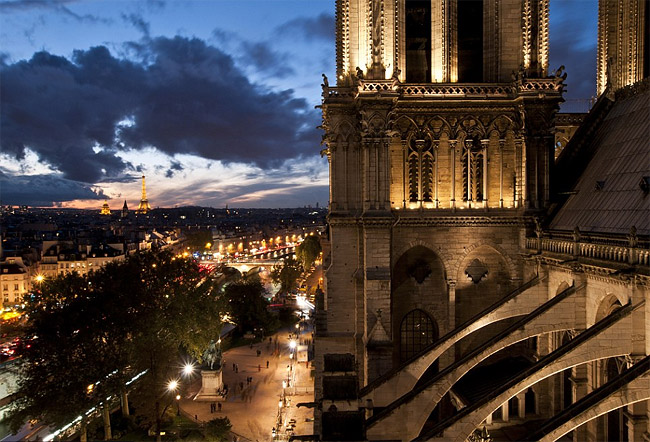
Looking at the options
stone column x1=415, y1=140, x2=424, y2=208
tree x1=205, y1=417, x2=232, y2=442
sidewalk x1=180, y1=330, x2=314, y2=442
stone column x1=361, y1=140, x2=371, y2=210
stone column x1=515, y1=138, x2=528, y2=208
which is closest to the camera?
stone column x1=361, y1=140, x2=371, y2=210

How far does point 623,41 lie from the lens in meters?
27.8

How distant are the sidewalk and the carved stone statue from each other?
9.78 feet

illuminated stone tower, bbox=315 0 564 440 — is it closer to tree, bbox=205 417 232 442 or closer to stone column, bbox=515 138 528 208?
stone column, bbox=515 138 528 208

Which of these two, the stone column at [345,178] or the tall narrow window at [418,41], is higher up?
the tall narrow window at [418,41]

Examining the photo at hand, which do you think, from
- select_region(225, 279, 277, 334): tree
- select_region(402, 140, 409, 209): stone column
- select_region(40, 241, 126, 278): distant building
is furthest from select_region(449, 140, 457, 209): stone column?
select_region(40, 241, 126, 278): distant building

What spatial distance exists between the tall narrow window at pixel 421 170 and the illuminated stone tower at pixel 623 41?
10.2 metres

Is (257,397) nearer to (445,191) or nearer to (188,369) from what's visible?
(188,369)

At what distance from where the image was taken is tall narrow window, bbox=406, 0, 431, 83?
2914 cm

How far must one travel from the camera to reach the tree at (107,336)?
3347cm

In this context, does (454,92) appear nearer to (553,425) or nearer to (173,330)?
(553,425)

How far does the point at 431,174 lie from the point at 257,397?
29988mm

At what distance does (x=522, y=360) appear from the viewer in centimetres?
2680

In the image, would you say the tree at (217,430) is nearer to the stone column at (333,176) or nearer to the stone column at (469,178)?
the stone column at (333,176)

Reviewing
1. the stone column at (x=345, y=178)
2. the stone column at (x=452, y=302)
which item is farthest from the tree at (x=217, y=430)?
the stone column at (x=345, y=178)
